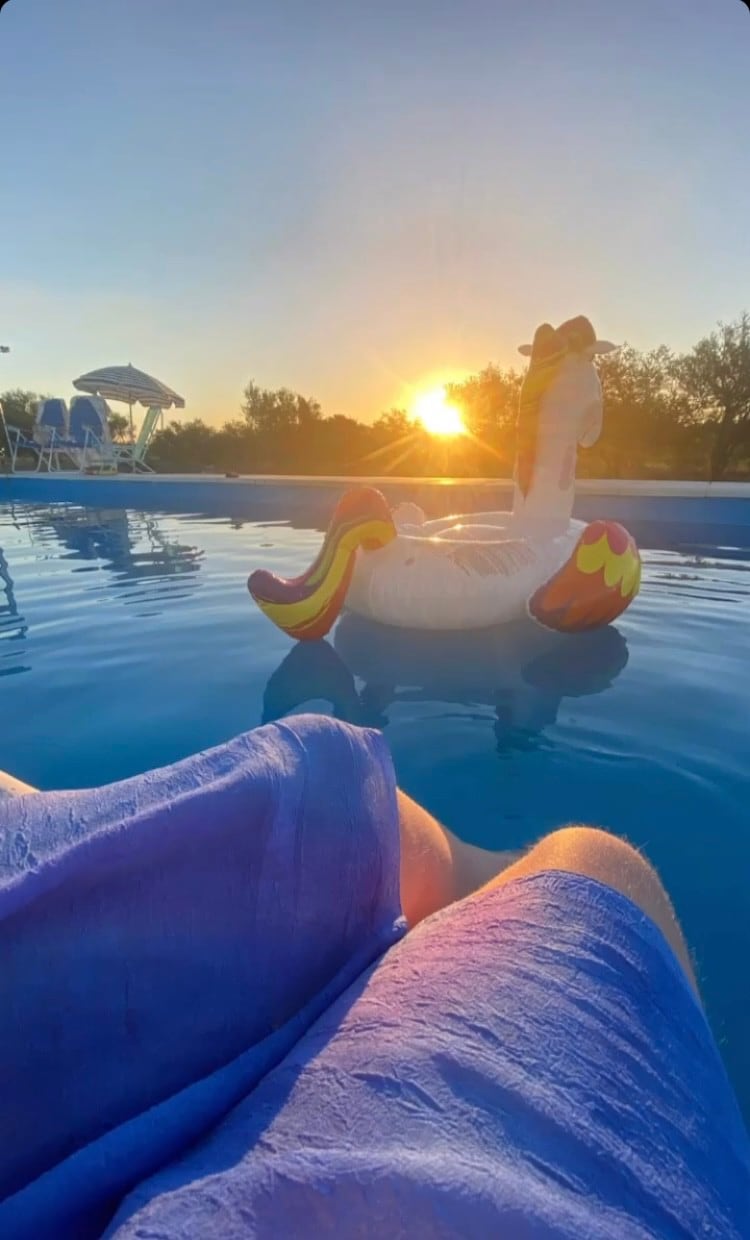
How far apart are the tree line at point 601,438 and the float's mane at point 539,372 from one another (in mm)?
11318

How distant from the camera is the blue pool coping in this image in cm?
866

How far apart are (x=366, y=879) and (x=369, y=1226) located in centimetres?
25

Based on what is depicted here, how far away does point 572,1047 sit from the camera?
0.44 m

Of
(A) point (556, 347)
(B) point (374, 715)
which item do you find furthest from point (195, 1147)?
(A) point (556, 347)

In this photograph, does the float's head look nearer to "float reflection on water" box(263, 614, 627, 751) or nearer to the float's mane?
the float's mane

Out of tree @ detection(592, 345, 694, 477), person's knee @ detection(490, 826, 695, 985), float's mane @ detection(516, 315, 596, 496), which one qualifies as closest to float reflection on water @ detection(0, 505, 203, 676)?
float's mane @ detection(516, 315, 596, 496)

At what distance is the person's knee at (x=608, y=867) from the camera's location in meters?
0.64

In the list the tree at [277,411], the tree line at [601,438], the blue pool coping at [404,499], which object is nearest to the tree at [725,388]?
the tree line at [601,438]

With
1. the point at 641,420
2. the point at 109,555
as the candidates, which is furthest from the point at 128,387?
the point at 641,420

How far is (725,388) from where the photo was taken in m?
16.5

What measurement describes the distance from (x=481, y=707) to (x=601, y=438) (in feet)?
51.7

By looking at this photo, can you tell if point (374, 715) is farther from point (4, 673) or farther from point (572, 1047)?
point (572, 1047)

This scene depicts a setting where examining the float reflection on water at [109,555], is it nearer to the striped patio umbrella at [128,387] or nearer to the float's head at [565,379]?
the float's head at [565,379]

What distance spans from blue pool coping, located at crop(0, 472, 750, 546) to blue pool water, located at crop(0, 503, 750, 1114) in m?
4.22
